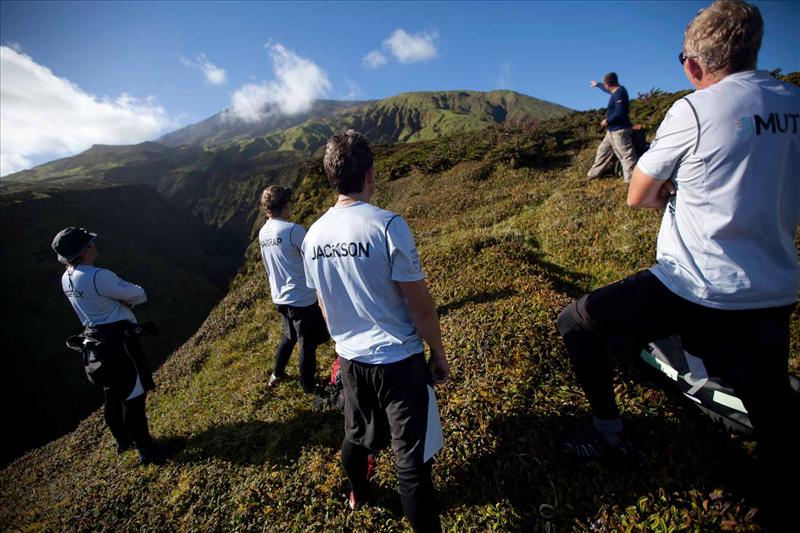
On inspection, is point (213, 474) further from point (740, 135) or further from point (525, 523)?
point (740, 135)

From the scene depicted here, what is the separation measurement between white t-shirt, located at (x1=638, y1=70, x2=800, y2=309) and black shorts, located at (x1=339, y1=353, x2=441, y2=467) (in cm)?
222

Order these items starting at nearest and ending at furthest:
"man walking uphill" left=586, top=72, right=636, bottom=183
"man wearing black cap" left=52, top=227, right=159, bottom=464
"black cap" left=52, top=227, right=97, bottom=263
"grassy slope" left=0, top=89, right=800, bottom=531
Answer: "grassy slope" left=0, top=89, right=800, bottom=531 < "black cap" left=52, top=227, right=97, bottom=263 < "man wearing black cap" left=52, top=227, right=159, bottom=464 < "man walking uphill" left=586, top=72, right=636, bottom=183

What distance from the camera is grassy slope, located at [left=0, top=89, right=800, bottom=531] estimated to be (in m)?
3.62

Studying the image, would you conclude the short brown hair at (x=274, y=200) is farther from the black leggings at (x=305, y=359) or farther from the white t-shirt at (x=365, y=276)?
the white t-shirt at (x=365, y=276)

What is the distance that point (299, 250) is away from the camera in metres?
6.15

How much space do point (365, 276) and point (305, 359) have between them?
414 cm

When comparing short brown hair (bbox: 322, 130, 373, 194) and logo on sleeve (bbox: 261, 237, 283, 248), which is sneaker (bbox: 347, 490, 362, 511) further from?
logo on sleeve (bbox: 261, 237, 283, 248)

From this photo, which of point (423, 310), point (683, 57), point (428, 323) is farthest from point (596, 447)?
point (683, 57)

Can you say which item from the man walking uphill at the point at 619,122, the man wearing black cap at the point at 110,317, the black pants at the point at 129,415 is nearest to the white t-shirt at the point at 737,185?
the man wearing black cap at the point at 110,317

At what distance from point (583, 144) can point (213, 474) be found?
22402 mm

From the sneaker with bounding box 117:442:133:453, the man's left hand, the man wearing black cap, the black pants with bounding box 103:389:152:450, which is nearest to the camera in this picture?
the man's left hand

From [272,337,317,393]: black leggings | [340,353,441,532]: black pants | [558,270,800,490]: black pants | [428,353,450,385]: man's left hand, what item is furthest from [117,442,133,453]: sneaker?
[558,270,800,490]: black pants

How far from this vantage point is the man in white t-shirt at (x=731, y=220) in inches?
92.2

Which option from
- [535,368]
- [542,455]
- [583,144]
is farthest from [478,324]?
[583,144]
